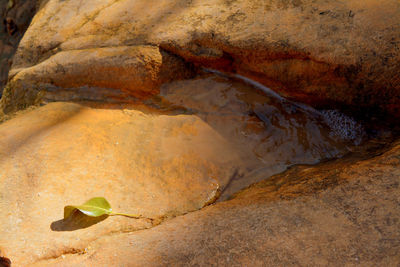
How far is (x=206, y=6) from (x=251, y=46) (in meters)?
0.50

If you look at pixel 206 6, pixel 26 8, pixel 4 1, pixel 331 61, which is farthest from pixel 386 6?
pixel 4 1

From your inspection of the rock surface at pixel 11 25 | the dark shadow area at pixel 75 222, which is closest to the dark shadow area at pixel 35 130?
the dark shadow area at pixel 75 222

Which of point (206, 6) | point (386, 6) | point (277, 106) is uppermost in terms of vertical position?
point (206, 6)

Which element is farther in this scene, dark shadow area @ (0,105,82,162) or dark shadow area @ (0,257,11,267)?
dark shadow area @ (0,105,82,162)

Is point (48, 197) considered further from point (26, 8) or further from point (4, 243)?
point (26, 8)

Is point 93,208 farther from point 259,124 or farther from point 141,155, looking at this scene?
point 259,124

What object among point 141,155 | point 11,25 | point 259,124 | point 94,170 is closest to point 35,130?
point 94,170

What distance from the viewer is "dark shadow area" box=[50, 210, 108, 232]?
141 cm

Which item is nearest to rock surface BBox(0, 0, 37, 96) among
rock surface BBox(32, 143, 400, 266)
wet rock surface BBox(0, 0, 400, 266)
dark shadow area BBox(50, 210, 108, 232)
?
wet rock surface BBox(0, 0, 400, 266)

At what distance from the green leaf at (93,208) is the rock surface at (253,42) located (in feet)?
3.13

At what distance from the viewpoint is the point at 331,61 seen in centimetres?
177

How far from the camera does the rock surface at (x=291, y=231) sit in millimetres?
1053

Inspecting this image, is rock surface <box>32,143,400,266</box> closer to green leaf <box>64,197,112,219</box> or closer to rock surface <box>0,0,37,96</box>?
green leaf <box>64,197,112,219</box>

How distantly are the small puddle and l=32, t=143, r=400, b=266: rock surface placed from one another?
376 mm
